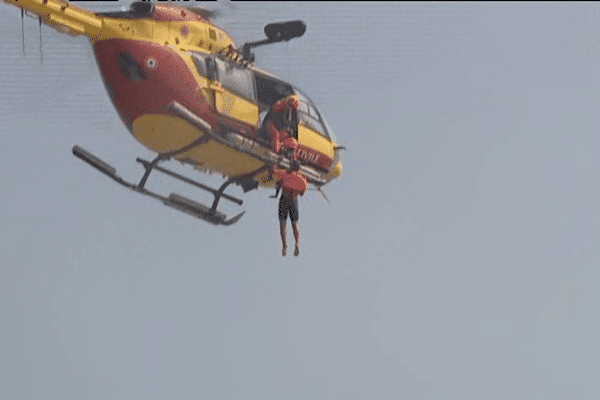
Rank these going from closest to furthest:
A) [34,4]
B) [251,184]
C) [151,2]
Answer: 1. [34,4]
2. [151,2]
3. [251,184]

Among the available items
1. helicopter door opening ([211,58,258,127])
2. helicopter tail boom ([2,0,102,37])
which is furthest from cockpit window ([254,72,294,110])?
helicopter tail boom ([2,0,102,37])

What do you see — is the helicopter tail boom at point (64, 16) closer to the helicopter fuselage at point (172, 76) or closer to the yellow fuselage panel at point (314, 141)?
the helicopter fuselage at point (172, 76)

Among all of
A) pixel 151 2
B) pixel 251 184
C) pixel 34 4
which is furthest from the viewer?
pixel 251 184

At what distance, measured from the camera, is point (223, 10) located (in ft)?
124

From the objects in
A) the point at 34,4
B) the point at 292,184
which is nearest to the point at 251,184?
the point at 292,184

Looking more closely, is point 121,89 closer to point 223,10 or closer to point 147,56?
point 147,56

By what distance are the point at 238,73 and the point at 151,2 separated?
2610 millimetres

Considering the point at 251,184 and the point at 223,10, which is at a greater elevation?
the point at 223,10

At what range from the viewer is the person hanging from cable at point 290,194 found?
37719mm

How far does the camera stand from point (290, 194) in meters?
37.9

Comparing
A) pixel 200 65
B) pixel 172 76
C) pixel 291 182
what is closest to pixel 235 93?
pixel 200 65

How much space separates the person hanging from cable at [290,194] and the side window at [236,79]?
1809 mm

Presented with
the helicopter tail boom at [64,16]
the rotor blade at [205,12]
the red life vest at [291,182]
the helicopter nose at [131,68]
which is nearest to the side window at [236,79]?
the rotor blade at [205,12]

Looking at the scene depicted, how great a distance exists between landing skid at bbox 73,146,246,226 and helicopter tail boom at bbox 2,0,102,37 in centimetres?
331
